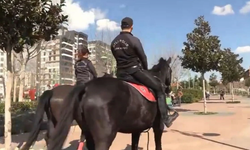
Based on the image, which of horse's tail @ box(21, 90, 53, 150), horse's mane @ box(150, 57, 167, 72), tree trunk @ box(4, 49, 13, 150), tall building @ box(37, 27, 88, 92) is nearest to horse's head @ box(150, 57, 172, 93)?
horse's mane @ box(150, 57, 167, 72)

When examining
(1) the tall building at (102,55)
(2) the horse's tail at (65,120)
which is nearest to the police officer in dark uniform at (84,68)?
(2) the horse's tail at (65,120)

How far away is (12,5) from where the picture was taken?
7.05 metres

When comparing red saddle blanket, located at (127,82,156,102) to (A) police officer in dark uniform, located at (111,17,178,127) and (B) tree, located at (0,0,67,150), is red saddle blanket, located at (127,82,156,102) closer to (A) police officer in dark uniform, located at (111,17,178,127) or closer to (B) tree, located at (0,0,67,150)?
(A) police officer in dark uniform, located at (111,17,178,127)

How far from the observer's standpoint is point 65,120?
404 centimetres

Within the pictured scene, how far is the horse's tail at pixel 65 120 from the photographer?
3928mm

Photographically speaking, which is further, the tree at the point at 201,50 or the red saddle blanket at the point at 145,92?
the tree at the point at 201,50

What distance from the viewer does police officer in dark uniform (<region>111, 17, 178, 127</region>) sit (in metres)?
4.92

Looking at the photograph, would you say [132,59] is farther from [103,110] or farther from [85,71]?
[85,71]

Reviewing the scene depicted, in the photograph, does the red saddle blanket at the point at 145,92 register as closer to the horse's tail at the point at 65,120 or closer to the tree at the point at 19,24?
the horse's tail at the point at 65,120

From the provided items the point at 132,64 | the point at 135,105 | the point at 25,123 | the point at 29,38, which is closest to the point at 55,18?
the point at 29,38

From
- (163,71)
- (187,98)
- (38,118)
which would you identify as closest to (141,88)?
(163,71)

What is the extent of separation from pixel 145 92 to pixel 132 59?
2.08 feet

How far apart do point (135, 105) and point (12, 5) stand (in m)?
4.44

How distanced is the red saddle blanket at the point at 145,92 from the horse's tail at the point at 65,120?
3.14 feet
